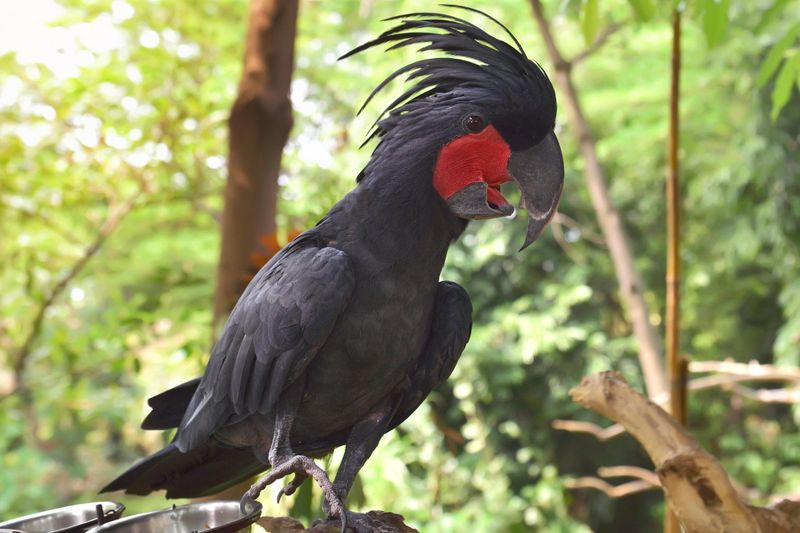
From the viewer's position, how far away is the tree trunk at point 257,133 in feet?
5.66

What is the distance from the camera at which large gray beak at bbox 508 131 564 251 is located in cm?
88

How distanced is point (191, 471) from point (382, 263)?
438 millimetres

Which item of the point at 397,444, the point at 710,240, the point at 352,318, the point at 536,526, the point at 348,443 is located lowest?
the point at 536,526

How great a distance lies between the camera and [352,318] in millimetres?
865

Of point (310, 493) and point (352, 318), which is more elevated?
point (352, 318)

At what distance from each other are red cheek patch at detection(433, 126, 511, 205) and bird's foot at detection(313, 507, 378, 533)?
1.27ft

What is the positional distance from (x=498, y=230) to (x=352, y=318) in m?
2.99

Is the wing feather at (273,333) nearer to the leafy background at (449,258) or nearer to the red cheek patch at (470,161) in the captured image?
the red cheek patch at (470,161)

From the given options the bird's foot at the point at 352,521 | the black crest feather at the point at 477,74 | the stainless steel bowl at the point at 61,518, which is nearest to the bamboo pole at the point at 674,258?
the black crest feather at the point at 477,74

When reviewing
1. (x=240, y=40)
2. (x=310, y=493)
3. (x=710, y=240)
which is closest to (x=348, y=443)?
(x=310, y=493)

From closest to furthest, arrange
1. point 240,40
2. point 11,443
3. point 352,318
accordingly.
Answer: point 352,318 → point 240,40 → point 11,443

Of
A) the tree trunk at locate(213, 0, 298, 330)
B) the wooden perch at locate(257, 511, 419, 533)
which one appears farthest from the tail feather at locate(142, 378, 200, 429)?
the tree trunk at locate(213, 0, 298, 330)

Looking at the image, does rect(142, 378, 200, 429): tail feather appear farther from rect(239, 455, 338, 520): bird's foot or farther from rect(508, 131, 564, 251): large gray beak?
rect(508, 131, 564, 251): large gray beak

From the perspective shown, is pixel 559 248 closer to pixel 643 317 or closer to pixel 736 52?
pixel 736 52
